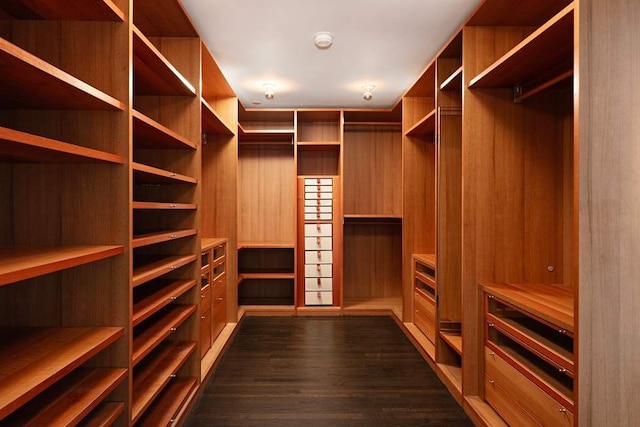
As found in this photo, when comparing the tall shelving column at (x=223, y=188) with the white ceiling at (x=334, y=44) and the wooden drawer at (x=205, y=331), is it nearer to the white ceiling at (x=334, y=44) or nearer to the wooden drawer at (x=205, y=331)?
the white ceiling at (x=334, y=44)

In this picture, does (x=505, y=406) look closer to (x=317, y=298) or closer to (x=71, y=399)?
(x=71, y=399)

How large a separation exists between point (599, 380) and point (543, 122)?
61.1 inches

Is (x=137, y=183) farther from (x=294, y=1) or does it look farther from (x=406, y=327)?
(x=406, y=327)

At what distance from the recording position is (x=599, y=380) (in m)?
1.38

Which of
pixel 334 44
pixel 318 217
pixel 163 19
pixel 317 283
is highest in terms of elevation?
pixel 334 44

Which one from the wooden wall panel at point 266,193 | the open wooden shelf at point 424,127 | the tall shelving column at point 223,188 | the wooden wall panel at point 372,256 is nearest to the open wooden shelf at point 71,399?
the tall shelving column at point 223,188

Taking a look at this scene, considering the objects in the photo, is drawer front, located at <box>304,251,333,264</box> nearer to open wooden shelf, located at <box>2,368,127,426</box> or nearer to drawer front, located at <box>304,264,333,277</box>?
drawer front, located at <box>304,264,333,277</box>

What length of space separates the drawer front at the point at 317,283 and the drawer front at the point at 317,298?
5cm

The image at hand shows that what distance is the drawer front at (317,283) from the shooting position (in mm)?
4492

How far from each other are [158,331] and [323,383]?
1251mm

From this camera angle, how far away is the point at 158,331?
80.5 inches

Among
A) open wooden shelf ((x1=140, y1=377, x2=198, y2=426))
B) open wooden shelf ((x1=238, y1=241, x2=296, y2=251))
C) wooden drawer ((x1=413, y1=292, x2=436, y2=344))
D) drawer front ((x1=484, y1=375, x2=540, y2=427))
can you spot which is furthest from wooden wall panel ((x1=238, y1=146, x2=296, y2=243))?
drawer front ((x1=484, y1=375, x2=540, y2=427))

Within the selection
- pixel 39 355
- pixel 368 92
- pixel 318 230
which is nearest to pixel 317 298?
pixel 318 230

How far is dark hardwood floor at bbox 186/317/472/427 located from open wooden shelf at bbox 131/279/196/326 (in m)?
0.76
